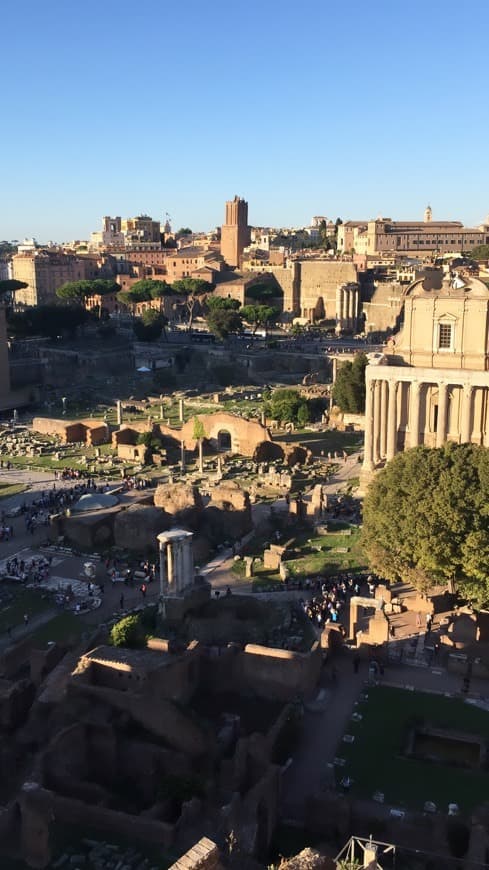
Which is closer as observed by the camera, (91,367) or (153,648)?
(153,648)

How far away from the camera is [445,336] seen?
39531 millimetres

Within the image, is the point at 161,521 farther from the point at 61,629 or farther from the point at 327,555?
the point at 61,629

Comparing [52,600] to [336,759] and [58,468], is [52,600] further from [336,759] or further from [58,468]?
[58,468]

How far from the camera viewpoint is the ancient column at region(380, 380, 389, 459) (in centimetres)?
4087

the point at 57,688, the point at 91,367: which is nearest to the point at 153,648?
the point at 57,688

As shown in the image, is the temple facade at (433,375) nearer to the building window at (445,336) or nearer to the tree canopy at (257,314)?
the building window at (445,336)

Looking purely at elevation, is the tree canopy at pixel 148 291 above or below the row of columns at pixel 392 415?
above

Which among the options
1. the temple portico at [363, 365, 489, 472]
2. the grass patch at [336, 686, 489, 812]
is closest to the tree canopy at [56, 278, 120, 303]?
the temple portico at [363, 365, 489, 472]

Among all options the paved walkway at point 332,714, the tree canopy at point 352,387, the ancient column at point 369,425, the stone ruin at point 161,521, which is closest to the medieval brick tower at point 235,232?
the tree canopy at point 352,387

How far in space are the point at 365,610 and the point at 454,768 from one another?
Answer: 842cm

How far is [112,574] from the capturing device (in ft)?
104

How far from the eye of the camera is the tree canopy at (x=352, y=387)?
57.3 meters

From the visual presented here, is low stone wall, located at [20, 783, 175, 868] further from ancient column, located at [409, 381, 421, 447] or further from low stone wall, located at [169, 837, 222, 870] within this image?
ancient column, located at [409, 381, 421, 447]

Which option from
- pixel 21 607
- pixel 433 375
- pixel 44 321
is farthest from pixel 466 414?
pixel 44 321
